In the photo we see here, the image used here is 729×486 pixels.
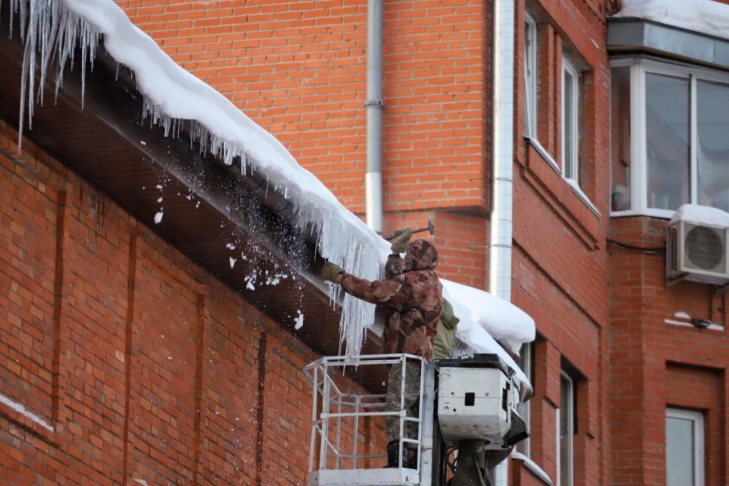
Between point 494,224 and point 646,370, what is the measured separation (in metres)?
4.28

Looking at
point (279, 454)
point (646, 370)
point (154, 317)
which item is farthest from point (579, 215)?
point (154, 317)

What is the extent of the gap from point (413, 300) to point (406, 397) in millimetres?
643

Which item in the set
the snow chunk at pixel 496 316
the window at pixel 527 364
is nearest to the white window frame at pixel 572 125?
the window at pixel 527 364

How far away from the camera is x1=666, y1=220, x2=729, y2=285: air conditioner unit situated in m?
24.1

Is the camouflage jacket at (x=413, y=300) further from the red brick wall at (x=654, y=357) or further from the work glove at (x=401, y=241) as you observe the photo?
the red brick wall at (x=654, y=357)

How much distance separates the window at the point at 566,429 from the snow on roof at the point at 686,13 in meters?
4.18

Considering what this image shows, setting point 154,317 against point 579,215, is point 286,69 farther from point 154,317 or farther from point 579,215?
point 154,317

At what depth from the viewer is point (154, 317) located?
1433 cm

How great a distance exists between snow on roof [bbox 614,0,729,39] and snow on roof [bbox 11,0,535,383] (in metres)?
8.35

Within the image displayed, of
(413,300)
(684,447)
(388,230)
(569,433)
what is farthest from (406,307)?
(684,447)

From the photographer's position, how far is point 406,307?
14445 millimetres

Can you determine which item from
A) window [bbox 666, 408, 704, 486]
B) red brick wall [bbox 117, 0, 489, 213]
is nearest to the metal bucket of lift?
red brick wall [bbox 117, 0, 489, 213]

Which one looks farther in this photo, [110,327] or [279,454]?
[279,454]

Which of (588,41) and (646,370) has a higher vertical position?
(588,41)
